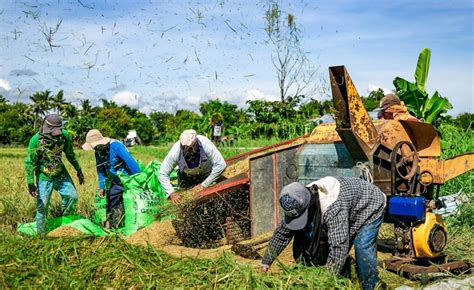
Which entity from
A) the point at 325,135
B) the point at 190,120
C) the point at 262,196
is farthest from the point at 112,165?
the point at 190,120

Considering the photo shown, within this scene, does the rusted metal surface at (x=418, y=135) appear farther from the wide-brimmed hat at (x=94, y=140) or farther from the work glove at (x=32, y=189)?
the work glove at (x=32, y=189)

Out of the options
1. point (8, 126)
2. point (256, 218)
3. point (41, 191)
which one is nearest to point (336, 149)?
point (256, 218)

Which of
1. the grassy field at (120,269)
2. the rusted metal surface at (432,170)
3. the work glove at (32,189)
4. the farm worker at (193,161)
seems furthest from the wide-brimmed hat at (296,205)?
the work glove at (32,189)

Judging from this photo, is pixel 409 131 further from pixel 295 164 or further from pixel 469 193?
pixel 469 193

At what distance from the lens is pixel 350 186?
4.28m

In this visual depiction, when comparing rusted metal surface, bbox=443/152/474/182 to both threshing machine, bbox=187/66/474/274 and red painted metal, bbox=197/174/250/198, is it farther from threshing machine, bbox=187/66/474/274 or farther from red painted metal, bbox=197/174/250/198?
red painted metal, bbox=197/174/250/198

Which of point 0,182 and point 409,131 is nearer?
point 409,131

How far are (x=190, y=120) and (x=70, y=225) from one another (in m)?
21.8

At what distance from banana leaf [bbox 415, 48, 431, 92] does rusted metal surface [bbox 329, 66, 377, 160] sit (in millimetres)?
6608

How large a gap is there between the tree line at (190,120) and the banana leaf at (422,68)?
4.26ft

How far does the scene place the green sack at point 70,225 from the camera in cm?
620

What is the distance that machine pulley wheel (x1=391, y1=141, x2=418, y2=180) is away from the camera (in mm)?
5164

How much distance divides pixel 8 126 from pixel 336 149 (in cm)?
5503

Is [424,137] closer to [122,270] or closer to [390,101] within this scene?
[390,101]
